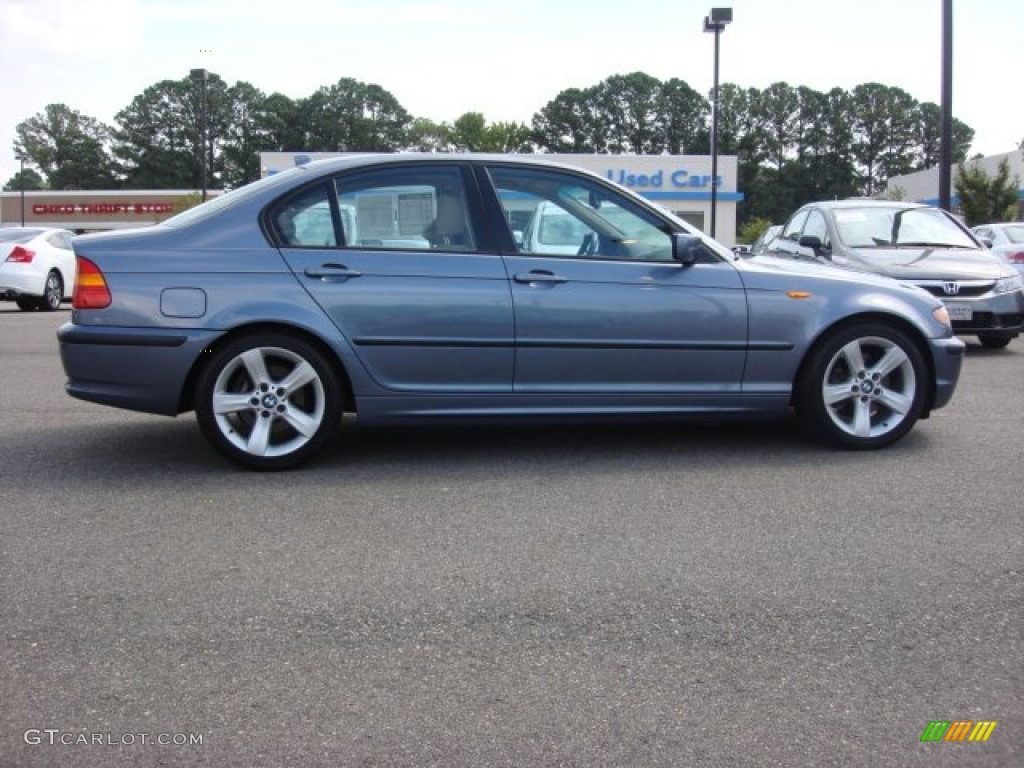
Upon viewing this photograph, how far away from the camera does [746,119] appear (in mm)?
103750

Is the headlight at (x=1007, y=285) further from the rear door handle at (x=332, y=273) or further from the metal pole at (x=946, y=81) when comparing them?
the rear door handle at (x=332, y=273)

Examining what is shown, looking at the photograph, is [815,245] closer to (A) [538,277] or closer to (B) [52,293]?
(A) [538,277]

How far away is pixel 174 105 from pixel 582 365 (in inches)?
4163

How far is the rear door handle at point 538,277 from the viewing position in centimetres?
513

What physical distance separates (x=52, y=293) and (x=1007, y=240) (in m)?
14.8

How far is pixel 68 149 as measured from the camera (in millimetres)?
111688

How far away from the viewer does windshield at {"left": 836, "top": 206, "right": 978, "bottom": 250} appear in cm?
1020

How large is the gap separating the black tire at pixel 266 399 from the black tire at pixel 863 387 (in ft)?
8.03

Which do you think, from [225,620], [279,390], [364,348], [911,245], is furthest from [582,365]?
[911,245]

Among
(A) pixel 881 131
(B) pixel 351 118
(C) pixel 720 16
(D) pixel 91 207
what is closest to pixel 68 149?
(B) pixel 351 118

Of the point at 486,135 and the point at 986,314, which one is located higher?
the point at 486,135

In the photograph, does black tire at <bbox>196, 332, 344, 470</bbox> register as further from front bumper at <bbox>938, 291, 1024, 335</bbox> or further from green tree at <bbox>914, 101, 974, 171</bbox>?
green tree at <bbox>914, 101, 974, 171</bbox>

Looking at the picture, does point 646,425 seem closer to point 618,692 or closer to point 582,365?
point 582,365

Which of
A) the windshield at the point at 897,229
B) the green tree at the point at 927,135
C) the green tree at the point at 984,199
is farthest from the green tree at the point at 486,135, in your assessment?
the windshield at the point at 897,229
